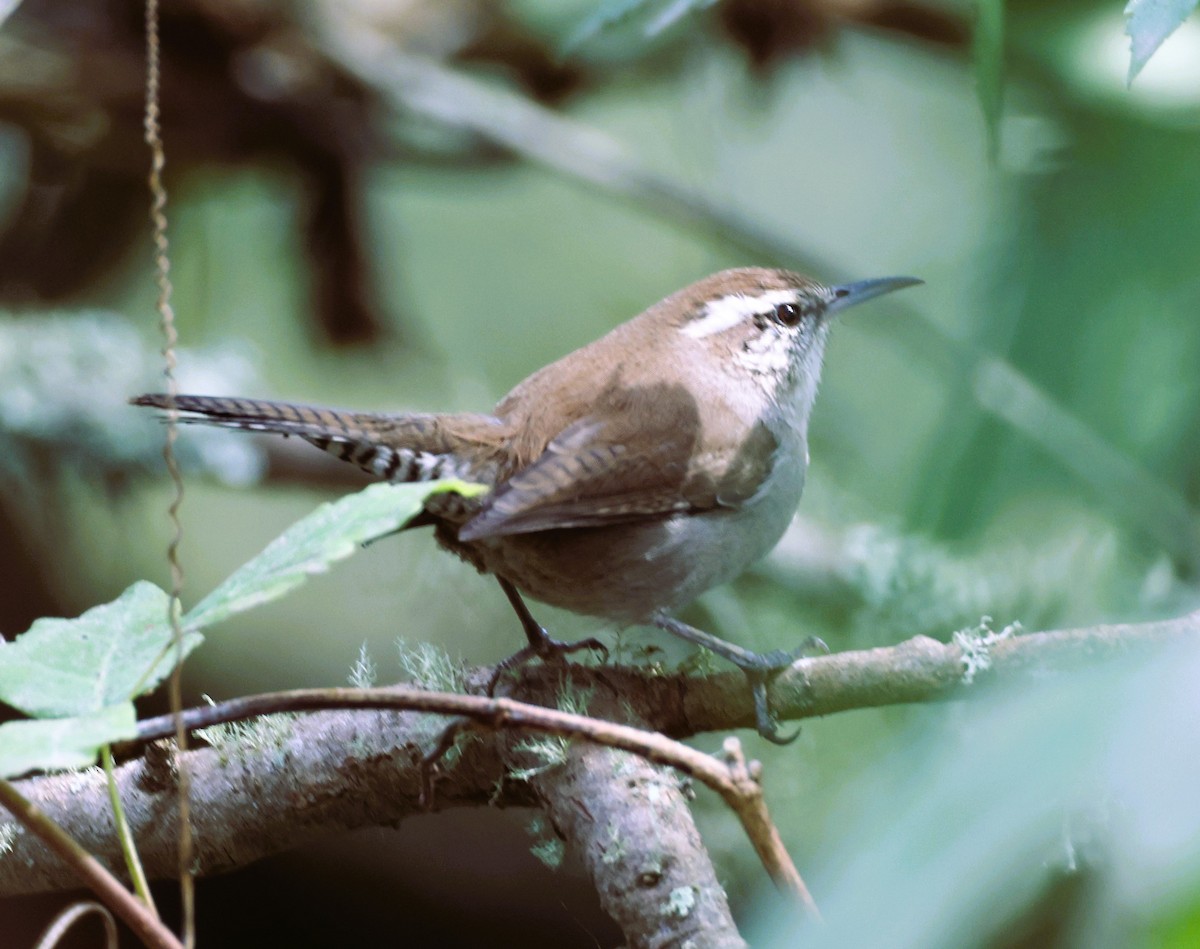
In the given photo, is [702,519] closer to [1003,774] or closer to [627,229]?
[1003,774]

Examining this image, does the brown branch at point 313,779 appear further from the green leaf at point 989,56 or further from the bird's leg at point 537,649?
the green leaf at point 989,56

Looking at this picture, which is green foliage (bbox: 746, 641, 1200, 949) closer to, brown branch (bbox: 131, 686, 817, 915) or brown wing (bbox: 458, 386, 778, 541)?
brown branch (bbox: 131, 686, 817, 915)

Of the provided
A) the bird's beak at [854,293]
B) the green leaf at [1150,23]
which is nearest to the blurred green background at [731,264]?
the bird's beak at [854,293]

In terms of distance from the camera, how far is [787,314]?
2.73 metres

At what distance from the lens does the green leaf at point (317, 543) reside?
1.05 metres

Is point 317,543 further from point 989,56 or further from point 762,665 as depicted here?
point 989,56

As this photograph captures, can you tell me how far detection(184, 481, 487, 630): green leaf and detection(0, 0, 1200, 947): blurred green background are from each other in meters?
0.49

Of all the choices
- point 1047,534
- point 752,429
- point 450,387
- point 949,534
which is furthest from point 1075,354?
point 450,387

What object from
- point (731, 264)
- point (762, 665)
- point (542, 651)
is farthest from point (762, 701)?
point (731, 264)

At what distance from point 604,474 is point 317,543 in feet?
3.66

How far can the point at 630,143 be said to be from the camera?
5934mm

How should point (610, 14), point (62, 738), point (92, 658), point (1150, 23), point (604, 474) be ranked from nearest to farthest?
point (62, 738)
point (1150, 23)
point (92, 658)
point (610, 14)
point (604, 474)

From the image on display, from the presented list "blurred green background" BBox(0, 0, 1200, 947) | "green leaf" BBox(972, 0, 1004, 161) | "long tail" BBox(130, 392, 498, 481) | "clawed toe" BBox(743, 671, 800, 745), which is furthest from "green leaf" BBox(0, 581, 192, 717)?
"green leaf" BBox(972, 0, 1004, 161)

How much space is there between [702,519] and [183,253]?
302 cm
